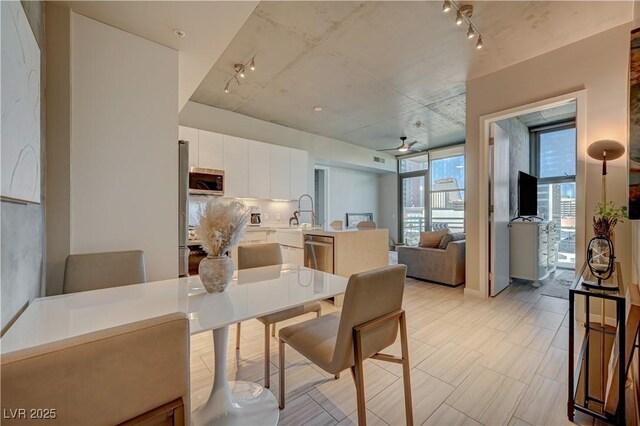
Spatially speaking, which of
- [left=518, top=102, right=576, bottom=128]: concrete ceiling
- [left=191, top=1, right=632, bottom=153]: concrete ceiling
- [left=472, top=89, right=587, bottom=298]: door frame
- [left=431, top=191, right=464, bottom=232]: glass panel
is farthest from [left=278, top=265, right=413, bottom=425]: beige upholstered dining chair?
[left=431, top=191, right=464, bottom=232]: glass panel

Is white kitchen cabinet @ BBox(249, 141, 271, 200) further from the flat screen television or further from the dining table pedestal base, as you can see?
the flat screen television

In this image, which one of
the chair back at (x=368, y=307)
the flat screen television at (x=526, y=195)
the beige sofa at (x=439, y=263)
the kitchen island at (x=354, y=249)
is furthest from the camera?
the flat screen television at (x=526, y=195)

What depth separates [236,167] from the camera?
4.42 meters

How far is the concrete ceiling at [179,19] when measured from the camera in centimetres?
185

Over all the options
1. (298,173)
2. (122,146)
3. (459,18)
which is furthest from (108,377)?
(298,173)

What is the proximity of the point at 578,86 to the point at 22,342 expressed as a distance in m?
4.55

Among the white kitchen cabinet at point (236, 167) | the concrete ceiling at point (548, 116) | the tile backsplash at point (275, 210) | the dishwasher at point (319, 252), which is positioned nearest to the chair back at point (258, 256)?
the dishwasher at point (319, 252)

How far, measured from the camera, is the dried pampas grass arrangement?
1.38 metres

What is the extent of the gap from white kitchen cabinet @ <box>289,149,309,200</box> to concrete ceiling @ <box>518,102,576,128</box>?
155 inches

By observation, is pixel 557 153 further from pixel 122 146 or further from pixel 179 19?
pixel 122 146

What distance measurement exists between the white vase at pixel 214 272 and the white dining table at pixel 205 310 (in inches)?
2.0

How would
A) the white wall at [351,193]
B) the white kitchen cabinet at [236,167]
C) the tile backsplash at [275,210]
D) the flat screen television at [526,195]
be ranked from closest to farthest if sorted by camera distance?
the white kitchen cabinet at [236,167]
the flat screen television at [526,195]
the tile backsplash at [275,210]
the white wall at [351,193]

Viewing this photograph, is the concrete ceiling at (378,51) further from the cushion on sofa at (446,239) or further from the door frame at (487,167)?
the cushion on sofa at (446,239)

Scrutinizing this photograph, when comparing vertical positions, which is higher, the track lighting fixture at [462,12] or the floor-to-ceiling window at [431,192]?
the track lighting fixture at [462,12]
